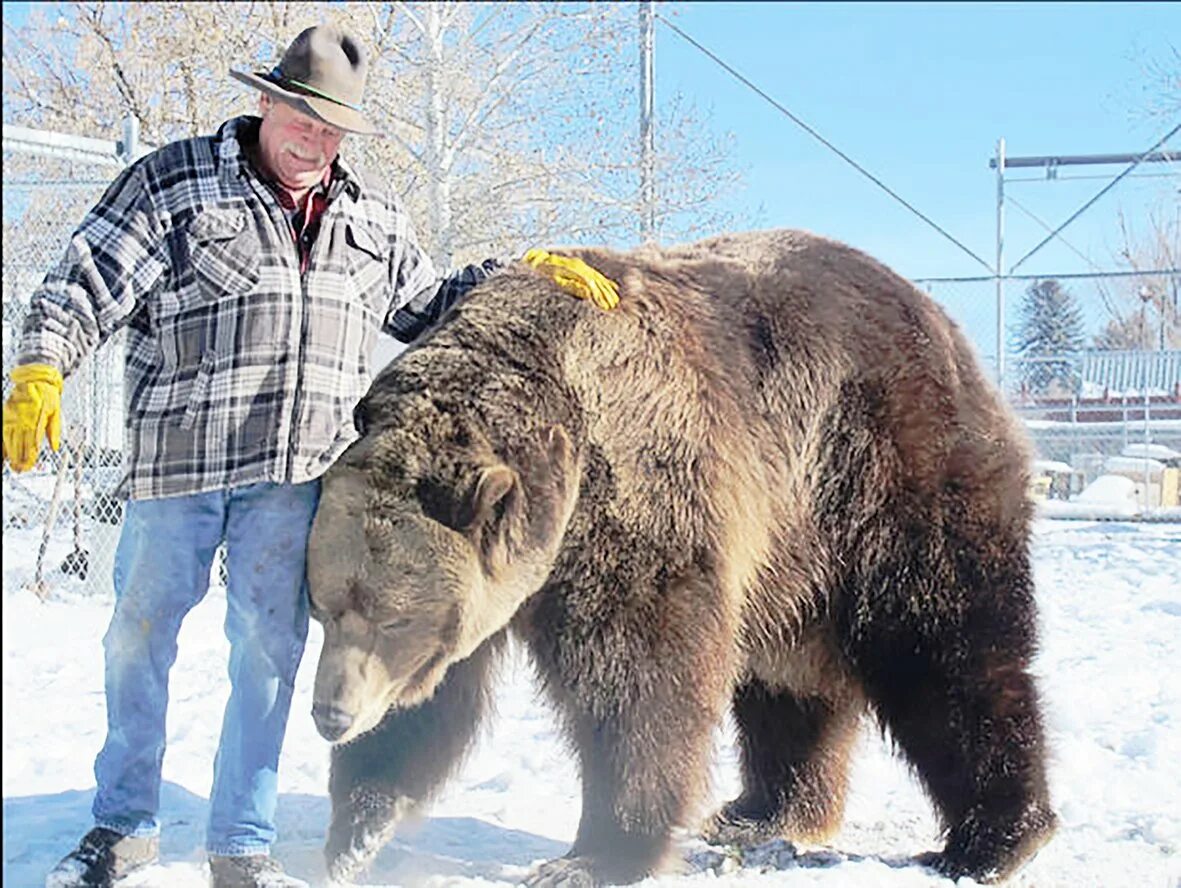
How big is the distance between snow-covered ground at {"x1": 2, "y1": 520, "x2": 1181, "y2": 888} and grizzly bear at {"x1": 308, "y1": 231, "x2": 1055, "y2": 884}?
0.24 metres

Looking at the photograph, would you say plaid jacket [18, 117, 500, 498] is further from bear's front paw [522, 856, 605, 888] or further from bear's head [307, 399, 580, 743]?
bear's front paw [522, 856, 605, 888]

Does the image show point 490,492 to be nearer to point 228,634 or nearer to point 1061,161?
point 228,634

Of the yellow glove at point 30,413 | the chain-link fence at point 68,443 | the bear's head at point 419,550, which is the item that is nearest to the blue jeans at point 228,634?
the bear's head at point 419,550

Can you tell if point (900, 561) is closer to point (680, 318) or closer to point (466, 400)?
point (680, 318)

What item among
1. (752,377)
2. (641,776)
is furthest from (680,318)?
(641,776)

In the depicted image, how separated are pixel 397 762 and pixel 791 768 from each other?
4.95 feet

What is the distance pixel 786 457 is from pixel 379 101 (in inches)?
243

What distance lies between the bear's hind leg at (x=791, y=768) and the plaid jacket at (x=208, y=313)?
1.99 meters

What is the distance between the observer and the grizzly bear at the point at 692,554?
3.59 metres

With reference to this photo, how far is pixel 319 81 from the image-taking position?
3527mm

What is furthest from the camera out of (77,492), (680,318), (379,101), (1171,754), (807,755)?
(379,101)

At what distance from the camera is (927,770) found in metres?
4.39

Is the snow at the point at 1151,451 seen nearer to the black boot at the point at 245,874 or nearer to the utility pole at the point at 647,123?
the utility pole at the point at 647,123

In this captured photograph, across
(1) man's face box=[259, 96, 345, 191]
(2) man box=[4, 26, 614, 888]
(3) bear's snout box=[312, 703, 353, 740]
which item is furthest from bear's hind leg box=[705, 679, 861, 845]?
(1) man's face box=[259, 96, 345, 191]
